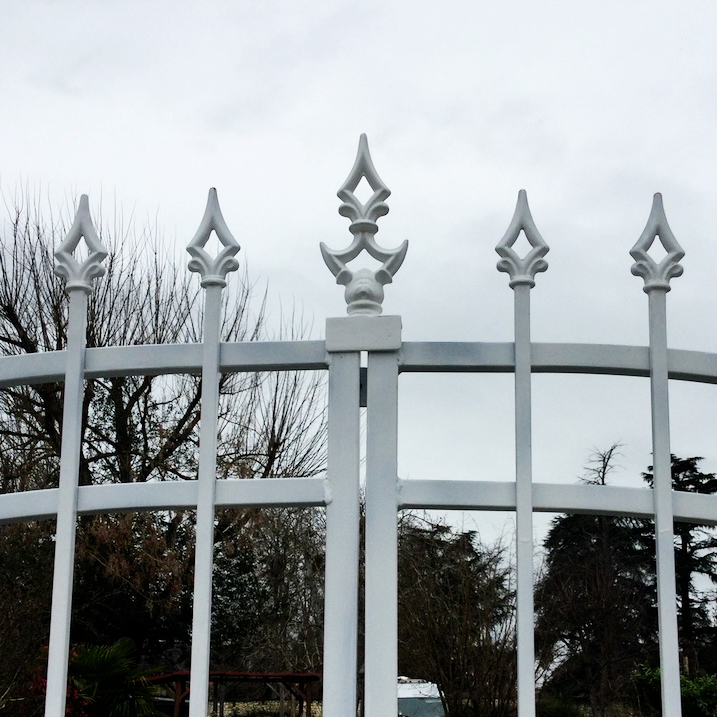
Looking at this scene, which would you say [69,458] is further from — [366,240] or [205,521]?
[366,240]

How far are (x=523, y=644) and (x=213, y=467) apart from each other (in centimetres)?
70

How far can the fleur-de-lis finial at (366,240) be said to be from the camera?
6.19ft

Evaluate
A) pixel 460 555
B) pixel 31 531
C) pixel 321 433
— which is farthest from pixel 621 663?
pixel 31 531

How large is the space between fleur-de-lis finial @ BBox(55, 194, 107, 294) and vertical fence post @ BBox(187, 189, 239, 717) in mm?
224

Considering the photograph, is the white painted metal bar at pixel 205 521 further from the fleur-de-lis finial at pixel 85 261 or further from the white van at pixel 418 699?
the white van at pixel 418 699

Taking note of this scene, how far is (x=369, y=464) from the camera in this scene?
180 centimetres

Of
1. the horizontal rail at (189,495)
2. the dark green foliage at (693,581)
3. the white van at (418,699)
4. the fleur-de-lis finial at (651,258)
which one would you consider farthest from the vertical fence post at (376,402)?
the dark green foliage at (693,581)

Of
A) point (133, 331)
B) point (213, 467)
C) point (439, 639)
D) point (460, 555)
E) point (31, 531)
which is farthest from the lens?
point (133, 331)

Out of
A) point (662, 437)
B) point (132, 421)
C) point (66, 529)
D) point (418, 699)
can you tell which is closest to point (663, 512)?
point (662, 437)

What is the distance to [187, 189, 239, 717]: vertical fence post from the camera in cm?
176

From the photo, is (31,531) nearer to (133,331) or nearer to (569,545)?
(133,331)

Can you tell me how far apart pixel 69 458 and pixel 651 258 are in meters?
1.29

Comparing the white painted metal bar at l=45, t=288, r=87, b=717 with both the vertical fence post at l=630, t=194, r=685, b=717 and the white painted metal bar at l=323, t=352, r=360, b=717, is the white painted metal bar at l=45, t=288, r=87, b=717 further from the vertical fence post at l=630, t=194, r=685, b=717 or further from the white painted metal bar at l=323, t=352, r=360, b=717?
the vertical fence post at l=630, t=194, r=685, b=717

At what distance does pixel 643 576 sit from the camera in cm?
1029
